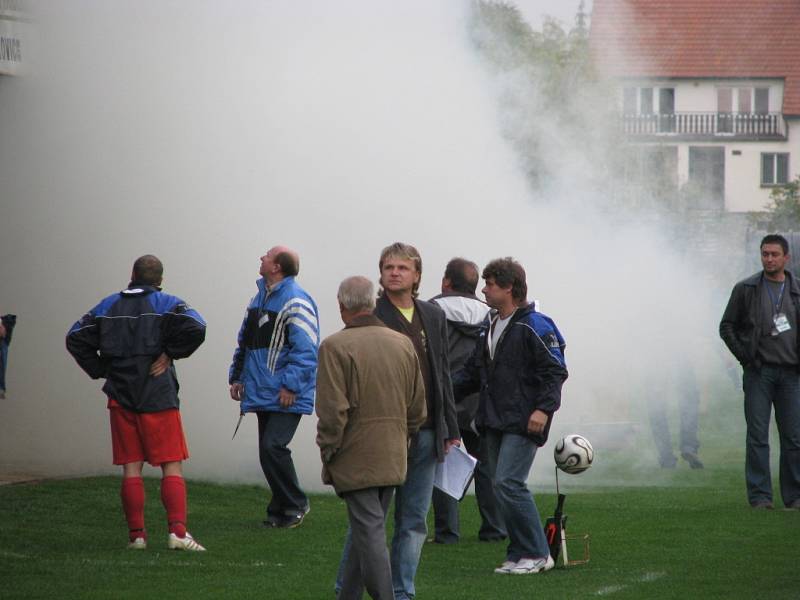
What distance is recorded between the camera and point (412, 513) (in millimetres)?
7281

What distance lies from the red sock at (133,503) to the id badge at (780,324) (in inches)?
206

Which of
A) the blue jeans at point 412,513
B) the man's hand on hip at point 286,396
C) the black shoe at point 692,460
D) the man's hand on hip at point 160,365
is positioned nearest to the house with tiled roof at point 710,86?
the black shoe at point 692,460

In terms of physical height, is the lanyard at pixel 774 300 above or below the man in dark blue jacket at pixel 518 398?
above

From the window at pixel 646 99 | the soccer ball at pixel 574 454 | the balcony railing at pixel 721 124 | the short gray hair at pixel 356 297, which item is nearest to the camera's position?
the short gray hair at pixel 356 297

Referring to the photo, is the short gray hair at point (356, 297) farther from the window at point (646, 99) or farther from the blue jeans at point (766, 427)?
the window at point (646, 99)

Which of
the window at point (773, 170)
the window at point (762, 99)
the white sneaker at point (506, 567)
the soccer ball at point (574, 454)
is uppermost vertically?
the window at point (762, 99)

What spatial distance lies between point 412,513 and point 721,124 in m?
40.5

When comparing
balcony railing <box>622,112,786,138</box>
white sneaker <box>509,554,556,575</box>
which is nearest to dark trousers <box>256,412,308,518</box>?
white sneaker <box>509,554,556,575</box>

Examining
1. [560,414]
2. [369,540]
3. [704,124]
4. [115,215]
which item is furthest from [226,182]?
[704,124]

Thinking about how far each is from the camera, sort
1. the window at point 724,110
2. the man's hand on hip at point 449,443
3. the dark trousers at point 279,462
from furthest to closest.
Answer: the window at point 724,110
the dark trousers at point 279,462
the man's hand on hip at point 449,443

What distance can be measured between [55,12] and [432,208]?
147 inches

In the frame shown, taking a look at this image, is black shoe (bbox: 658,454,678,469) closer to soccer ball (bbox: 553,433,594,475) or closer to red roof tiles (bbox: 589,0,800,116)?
soccer ball (bbox: 553,433,594,475)

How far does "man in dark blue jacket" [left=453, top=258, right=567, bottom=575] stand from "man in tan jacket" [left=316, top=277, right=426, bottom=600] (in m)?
1.71

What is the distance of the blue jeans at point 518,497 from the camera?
838 centimetres
